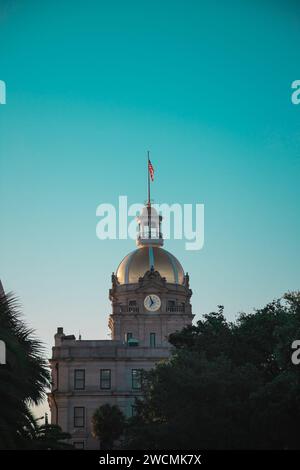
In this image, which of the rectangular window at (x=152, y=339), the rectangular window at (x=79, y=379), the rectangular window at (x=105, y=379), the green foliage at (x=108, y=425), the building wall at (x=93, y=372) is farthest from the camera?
the rectangular window at (x=152, y=339)

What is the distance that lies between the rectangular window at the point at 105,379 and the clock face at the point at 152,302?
16637 mm

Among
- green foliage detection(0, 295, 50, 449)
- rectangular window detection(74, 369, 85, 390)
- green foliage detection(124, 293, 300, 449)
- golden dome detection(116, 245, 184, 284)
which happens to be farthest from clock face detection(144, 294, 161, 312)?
green foliage detection(0, 295, 50, 449)

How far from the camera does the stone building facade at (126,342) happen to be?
8562 cm

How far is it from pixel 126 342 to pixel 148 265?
37.3 ft

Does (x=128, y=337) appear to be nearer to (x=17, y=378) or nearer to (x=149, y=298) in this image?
(x=149, y=298)

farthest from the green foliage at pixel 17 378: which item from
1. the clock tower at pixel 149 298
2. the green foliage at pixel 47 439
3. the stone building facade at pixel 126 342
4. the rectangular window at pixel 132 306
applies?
the rectangular window at pixel 132 306

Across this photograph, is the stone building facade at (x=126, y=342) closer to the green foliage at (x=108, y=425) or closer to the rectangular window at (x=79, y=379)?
the rectangular window at (x=79, y=379)

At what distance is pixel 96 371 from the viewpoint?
86812 mm

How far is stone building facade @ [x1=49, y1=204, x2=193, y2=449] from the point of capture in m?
85.6

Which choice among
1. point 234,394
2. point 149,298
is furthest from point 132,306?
point 234,394

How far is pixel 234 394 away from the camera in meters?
49.3

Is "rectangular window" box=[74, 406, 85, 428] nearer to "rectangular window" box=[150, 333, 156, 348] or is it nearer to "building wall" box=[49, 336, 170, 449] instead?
"building wall" box=[49, 336, 170, 449]

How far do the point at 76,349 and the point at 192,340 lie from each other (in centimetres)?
2613
